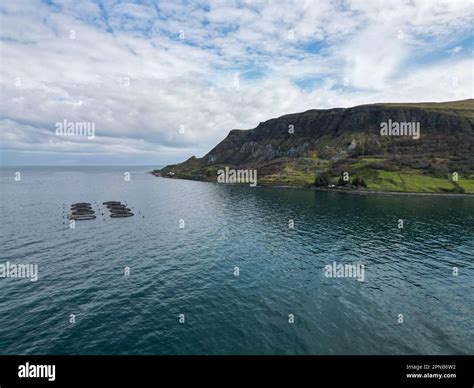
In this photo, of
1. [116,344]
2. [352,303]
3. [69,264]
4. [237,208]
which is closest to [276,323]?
[352,303]

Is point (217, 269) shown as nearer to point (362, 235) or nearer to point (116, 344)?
point (116, 344)

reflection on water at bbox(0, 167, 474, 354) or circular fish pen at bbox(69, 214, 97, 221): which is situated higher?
circular fish pen at bbox(69, 214, 97, 221)
